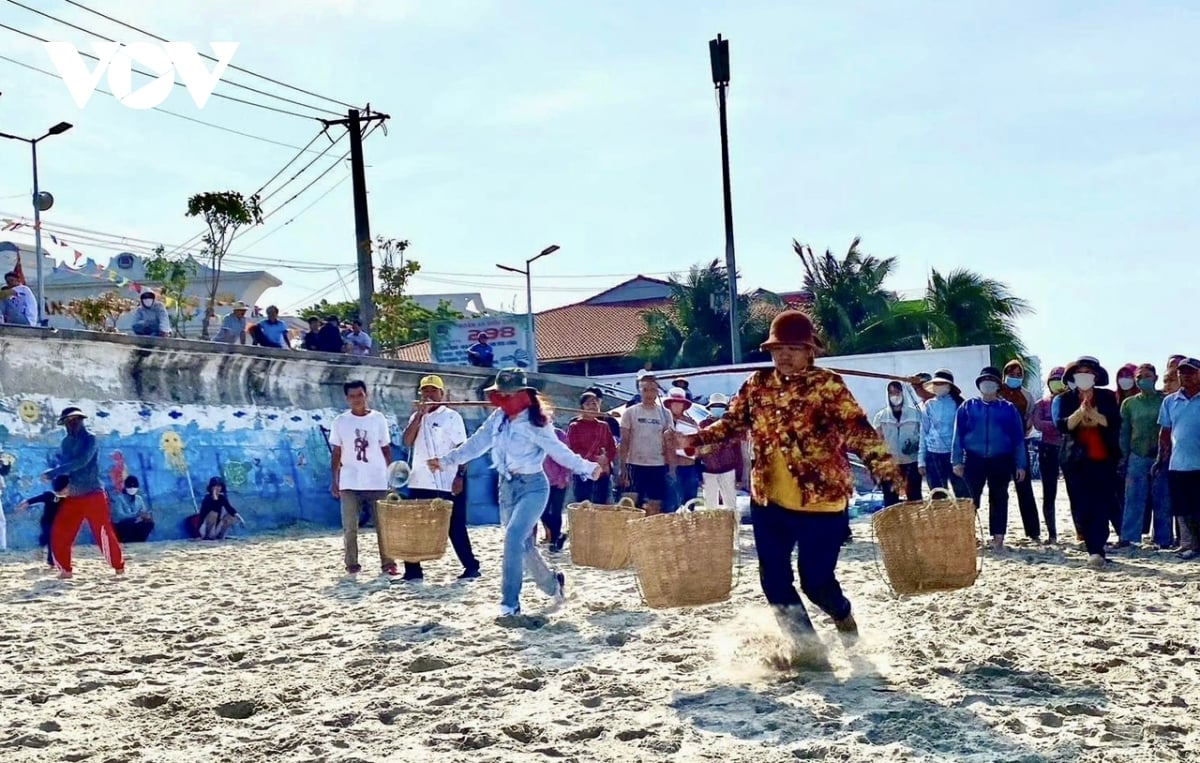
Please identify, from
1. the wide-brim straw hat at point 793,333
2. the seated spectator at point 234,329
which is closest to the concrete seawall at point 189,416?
the seated spectator at point 234,329

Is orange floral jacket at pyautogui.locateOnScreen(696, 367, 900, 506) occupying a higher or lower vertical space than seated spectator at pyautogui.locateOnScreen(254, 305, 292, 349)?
lower

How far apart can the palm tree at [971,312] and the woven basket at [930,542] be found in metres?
26.6

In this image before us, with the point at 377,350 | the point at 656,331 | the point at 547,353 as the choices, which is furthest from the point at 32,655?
the point at 547,353

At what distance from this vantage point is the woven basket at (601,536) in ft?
29.5

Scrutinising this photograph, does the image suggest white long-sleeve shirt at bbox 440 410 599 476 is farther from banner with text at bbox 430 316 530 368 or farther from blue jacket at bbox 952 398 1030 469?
banner with text at bbox 430 316 530 368

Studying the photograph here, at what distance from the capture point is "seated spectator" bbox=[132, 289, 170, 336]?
1844 cm

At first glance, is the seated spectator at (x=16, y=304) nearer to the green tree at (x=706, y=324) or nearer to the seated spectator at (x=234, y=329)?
the seated spectator at (x=234, y=329)

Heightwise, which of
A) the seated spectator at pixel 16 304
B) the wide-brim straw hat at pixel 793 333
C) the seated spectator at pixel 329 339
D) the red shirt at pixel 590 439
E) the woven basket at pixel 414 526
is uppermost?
the seated spectator at pixel 16 304

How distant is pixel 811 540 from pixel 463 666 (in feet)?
6.12

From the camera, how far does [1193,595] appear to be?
8344mm

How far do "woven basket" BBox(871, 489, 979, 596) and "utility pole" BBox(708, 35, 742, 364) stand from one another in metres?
22.0

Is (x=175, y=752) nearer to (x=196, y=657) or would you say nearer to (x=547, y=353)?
(x=196, y=657)

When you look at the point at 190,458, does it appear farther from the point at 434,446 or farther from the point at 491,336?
the point at 491,336

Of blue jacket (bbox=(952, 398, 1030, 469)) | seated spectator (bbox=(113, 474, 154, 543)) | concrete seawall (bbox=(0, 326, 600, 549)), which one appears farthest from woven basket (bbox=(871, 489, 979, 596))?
seated spectator (bbox=(113, 474, 154, 543))
